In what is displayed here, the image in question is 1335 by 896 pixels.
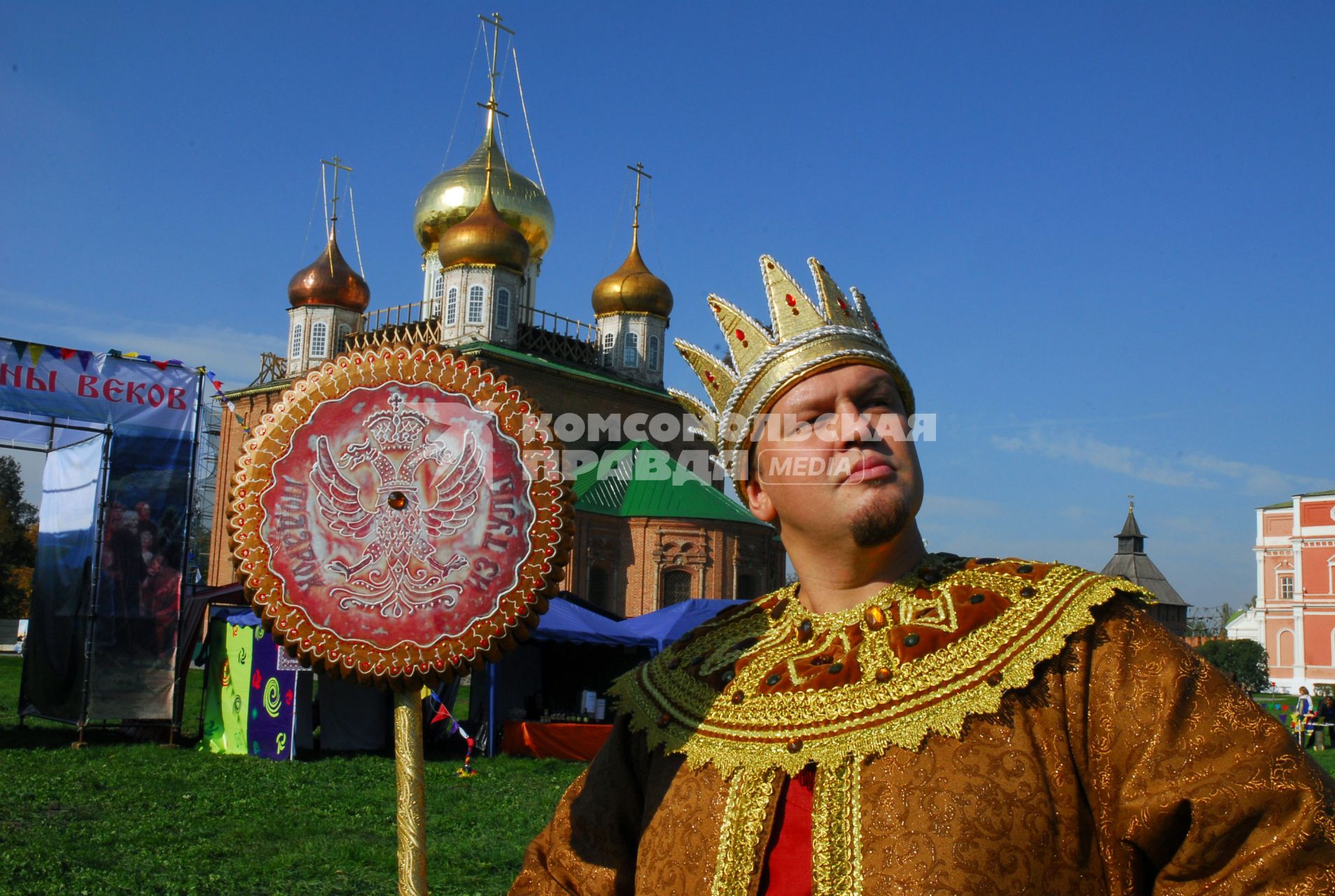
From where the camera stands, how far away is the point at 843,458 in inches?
86.4

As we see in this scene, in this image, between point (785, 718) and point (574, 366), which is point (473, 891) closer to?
point (785, 718)

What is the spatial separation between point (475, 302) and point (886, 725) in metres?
31.7

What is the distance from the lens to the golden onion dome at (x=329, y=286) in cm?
3706

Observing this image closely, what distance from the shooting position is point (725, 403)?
2496 mm

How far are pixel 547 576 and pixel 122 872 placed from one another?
21.8 ft

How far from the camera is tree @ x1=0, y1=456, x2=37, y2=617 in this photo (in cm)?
4506

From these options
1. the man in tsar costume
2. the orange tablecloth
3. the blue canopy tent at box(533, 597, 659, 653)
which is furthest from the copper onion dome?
the man in tsar costume

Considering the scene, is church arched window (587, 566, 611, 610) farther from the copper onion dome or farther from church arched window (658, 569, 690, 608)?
the copper onion dome

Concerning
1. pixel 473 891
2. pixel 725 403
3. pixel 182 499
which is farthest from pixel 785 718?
pixel 182 499

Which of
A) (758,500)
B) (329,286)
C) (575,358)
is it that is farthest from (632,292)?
(758,500)

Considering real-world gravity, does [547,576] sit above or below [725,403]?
below

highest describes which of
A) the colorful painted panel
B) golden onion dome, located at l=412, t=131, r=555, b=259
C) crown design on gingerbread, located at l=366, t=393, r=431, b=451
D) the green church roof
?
golden onion dome, located at l=412, t=131, r=555, b=259

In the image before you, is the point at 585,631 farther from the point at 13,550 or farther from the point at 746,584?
the point at 13,550

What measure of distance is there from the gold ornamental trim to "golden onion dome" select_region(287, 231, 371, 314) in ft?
120
